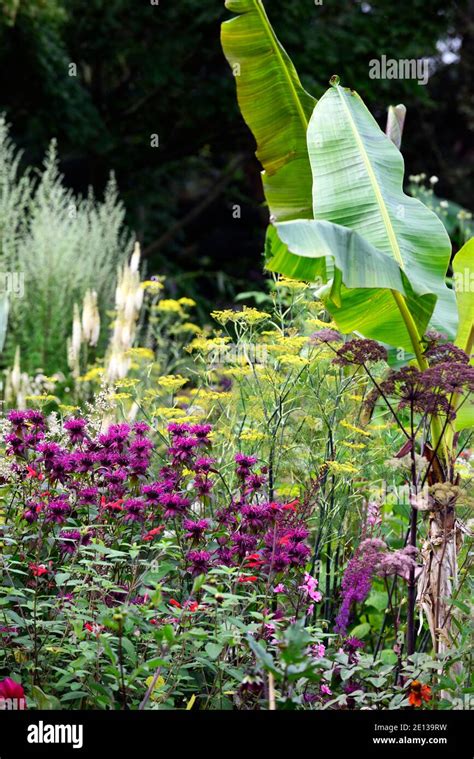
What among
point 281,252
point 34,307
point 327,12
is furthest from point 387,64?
point 281,252

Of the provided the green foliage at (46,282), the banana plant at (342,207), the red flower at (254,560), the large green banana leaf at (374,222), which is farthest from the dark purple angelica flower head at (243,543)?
the green foliage at (46,282)

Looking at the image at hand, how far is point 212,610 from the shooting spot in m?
2.77

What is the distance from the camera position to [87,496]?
Answer: 10.1 ft

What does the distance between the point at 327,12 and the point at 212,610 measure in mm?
13378

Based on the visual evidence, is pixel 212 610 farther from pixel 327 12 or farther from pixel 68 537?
pixel 327 12

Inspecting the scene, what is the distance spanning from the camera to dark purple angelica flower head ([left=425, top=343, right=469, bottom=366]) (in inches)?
131

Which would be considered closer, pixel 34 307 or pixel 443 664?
pixel 443 664

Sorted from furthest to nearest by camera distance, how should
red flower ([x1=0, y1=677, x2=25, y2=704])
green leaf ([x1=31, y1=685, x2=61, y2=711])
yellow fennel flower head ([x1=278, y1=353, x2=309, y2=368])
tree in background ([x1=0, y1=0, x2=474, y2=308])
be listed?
tree in background ([x1=0, y1=0, x2=474, y2=308]), yellow fennel flower head ([x1=278, y1=353, x2=309, y2=368]), green leaf ([x1=31, y1=685, x2=61, y2=711]), red flower ([x1=0, y1=677, x2=25, y2=704])

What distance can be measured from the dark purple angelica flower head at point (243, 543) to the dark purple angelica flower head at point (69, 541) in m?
0.50

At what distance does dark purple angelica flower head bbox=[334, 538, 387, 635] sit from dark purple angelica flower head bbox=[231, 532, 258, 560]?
1.19 feet

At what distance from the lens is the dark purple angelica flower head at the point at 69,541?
3029mm

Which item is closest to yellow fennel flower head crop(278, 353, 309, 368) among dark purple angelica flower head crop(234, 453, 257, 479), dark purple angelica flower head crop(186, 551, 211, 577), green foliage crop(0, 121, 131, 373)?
dark purple angelica flower head crop(234, 453, 257, 479)

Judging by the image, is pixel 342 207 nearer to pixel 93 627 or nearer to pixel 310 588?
pixel 310 588

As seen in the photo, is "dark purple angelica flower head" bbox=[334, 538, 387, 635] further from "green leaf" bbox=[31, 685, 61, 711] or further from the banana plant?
"green leaf" bbox=[31, 685, 61, 711]
